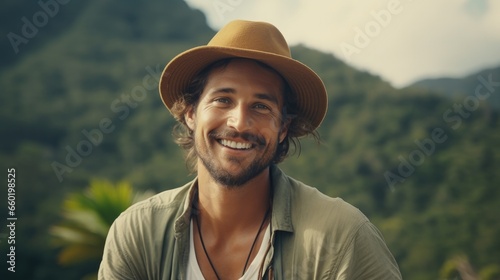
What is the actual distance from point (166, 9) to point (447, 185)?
56.1 ft

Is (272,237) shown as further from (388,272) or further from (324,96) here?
(324,96)

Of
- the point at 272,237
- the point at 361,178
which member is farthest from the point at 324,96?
the point at 361,178


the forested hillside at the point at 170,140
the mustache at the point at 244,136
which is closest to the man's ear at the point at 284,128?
the mustache at the point at 244,136

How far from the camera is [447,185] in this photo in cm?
2909

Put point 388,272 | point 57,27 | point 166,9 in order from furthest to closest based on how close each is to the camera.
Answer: point 166,9 → point 57,27 → point 388,272

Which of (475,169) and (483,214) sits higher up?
(475,169)

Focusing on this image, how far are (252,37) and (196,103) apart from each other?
0.41m

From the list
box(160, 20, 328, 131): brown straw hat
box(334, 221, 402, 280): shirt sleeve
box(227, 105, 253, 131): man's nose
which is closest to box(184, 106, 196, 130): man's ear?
box(160, 20, 328, 131): brown straw hat

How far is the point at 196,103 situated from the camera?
10.8 ft

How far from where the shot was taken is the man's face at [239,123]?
297 cm

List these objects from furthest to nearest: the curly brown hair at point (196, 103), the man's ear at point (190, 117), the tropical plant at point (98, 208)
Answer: the tropical plant at point (98, 208) → the man's ear at point (190, 117) → the curly brown hair at point (196, 103)

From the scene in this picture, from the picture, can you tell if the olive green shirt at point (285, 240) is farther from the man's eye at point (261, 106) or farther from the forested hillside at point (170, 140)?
the forested hillside at point (170, 140)

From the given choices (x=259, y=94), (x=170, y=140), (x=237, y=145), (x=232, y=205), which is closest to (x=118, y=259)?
(x=232, y=205)

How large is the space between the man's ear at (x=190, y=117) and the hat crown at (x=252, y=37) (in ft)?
1.20
